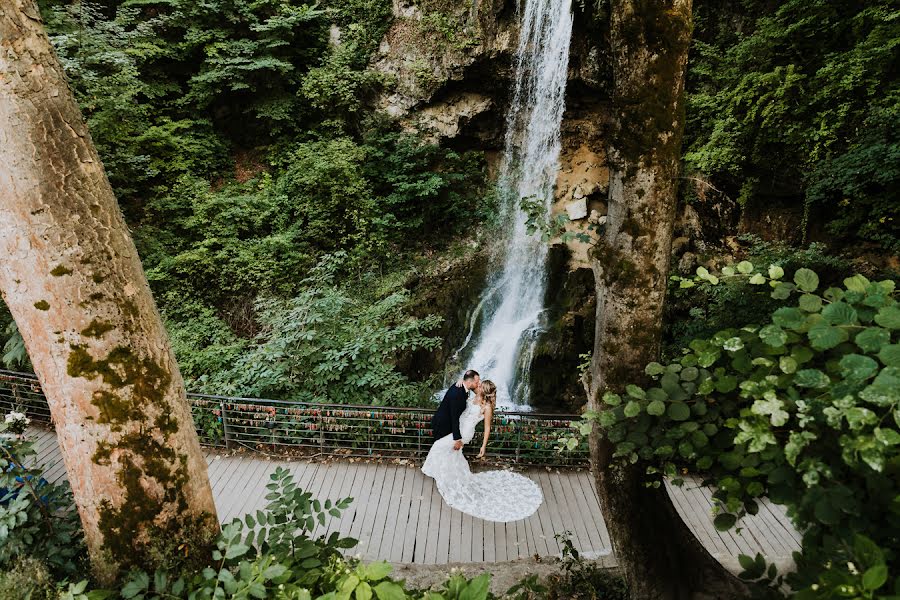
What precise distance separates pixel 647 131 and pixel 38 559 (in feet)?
14.3

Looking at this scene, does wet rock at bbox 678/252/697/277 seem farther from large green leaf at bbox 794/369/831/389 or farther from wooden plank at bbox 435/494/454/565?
large green leaf at bbox 794/369/831/389

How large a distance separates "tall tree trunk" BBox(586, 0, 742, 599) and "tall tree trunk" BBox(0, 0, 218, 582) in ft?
8.90

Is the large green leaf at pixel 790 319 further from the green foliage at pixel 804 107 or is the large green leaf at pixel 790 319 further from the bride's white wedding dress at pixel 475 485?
the green foliage at pixel 804 107

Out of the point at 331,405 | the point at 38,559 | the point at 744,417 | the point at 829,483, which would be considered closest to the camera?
the point at 829,483

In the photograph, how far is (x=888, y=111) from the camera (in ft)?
27.1

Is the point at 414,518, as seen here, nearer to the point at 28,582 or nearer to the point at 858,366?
the point at 28,582

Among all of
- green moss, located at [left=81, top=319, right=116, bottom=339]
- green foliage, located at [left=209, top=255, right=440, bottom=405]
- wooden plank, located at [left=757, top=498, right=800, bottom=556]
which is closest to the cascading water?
green foliage, located at [left=209, top=255, right=440, bottom=405]

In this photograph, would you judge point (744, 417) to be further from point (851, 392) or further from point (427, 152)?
point (427, 152)

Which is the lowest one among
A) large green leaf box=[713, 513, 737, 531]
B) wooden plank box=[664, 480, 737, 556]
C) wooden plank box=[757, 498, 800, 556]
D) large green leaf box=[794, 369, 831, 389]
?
wooden plank box=[664, 480, 737, 556]

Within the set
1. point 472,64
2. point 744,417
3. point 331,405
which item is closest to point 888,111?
point 472,64

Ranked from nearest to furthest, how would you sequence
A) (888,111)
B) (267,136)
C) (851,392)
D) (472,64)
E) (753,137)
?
(851,392)
(888,111)
(753,137)
(472,64)
(267,136)

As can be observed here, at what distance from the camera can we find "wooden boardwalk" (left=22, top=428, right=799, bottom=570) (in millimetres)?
5234

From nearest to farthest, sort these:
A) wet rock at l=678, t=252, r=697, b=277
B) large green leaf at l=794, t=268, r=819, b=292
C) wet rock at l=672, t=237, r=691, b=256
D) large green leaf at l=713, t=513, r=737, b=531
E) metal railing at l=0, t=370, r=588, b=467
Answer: large green leaf at l=794, t=268, r=819, b=292
large green leaf at l=713, t=513, r=737, b=531
metal railing at l=0, t=370, r=588, b=467
wet rock at l=678, t=252, r=697, b=277
wet rock at l=672, t=237, r=691, b=256

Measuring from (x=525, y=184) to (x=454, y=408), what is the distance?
10.2 metres
